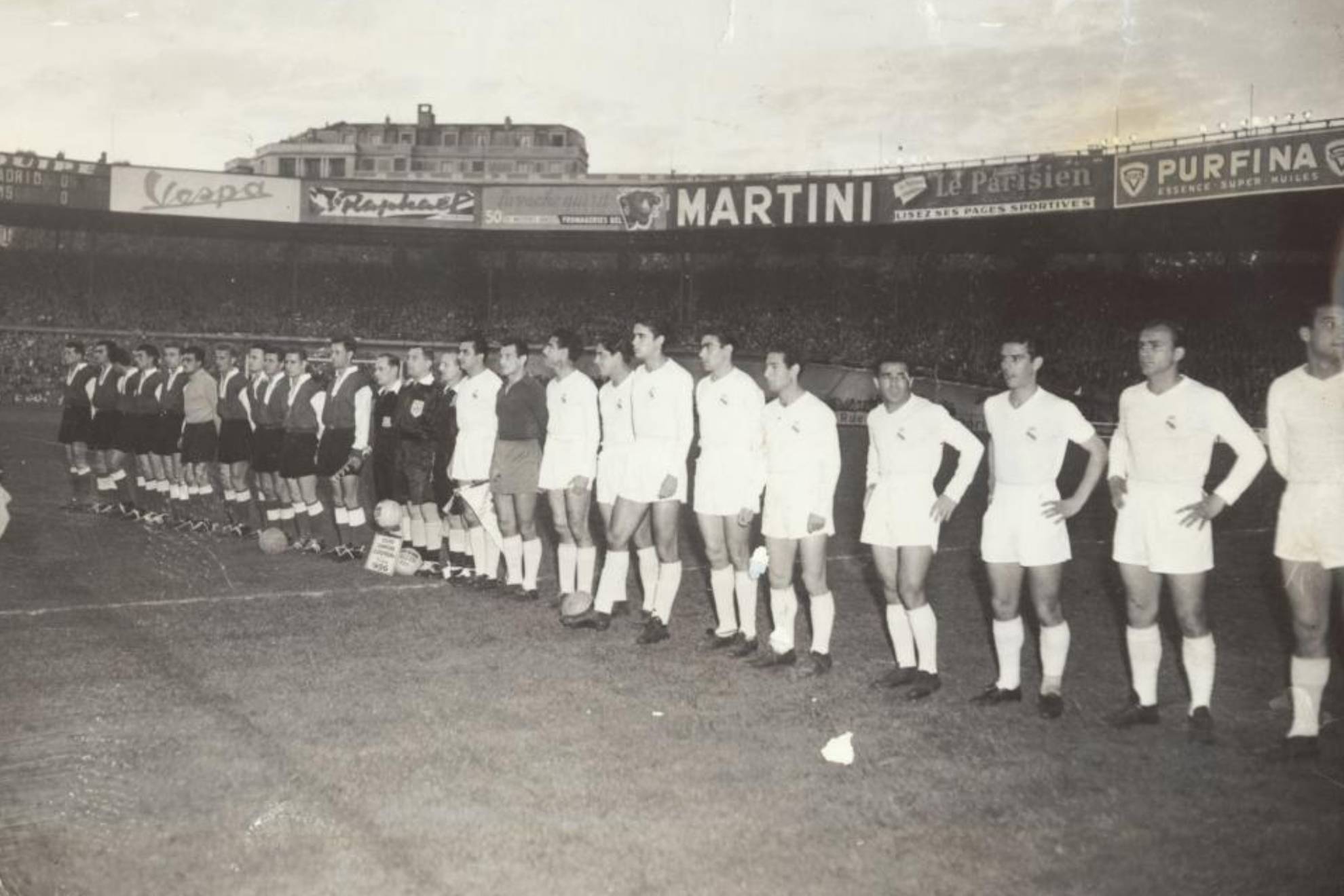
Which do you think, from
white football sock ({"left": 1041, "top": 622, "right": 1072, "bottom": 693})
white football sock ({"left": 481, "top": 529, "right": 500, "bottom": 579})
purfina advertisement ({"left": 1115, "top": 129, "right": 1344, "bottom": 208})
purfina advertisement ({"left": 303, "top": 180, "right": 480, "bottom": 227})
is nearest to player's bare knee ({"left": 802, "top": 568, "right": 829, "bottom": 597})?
white football sock ({"left": 1041, "top": 622, "right": 1072, "bottom": 693})

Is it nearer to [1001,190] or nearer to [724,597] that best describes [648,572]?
[724,597]

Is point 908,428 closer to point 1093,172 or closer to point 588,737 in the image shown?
point 588,737

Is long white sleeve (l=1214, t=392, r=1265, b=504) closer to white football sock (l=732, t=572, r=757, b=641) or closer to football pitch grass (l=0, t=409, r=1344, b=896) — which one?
football pitch grass (l=0, t=409, r=1344, b=896)

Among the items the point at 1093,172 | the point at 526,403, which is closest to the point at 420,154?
the point at 1093,172

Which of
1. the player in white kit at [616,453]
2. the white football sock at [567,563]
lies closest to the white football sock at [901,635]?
the player in white kit at [616,453]

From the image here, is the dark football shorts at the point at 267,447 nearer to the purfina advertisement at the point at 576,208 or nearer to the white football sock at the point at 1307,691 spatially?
the white football sock at the point at 1307,691

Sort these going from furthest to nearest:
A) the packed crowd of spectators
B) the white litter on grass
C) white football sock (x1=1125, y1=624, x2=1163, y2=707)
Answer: the packed crowd of spectators, white football sock (x1=1125, y1=624, x2=1163, y2=707), the white litter on grass

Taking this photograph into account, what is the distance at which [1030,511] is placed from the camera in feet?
20.1

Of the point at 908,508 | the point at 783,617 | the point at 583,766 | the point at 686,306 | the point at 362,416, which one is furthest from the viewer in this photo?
the point at 686,306

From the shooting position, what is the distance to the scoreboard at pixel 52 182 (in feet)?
106

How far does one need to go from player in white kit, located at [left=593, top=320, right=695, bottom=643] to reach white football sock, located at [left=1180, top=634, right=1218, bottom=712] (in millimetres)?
3441

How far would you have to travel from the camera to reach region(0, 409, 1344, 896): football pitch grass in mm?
4039

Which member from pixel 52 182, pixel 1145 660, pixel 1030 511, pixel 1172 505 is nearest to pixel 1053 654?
pixel 1145 660

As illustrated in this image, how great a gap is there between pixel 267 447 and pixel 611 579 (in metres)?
5.41
